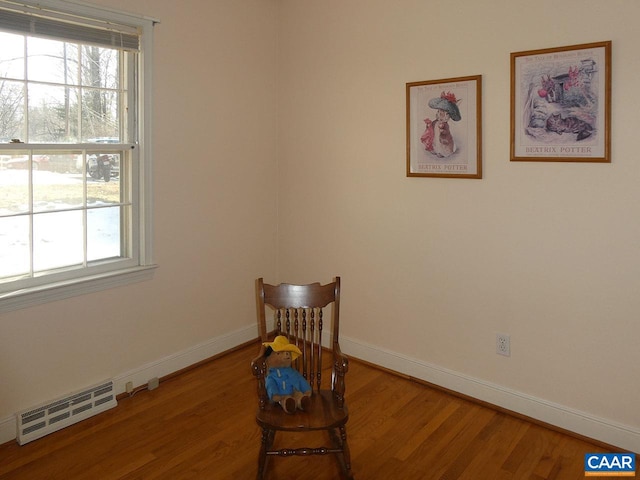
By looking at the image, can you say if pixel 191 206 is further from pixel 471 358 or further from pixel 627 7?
pixel 627 7

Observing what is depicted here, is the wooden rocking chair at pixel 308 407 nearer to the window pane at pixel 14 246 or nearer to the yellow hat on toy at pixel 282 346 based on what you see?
the yellow hat on toy at pixel 282 346

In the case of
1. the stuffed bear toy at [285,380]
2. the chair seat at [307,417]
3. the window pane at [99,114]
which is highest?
the window pane at [99,114]

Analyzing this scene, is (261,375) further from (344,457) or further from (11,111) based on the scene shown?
(11,111)

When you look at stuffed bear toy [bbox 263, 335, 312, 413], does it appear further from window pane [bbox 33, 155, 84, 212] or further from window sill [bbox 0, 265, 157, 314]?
window pane [bbox 33, 155, 84, 212]

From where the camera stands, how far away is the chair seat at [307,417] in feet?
7.87

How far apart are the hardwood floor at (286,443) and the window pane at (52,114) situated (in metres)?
1.59

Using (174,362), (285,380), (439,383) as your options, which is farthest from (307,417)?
(174,362)

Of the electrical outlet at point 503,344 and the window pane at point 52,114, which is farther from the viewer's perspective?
the electrical outlet at point 503,344

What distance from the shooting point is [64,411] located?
9.99 ft

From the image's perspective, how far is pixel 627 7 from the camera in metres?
2.64

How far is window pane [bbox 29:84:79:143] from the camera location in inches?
115

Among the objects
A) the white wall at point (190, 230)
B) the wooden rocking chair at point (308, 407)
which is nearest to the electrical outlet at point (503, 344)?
the wooden rocking chair at point (308, 407)

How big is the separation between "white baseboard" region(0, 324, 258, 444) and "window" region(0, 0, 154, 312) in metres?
0.60

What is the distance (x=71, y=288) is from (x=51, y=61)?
1226 mm
